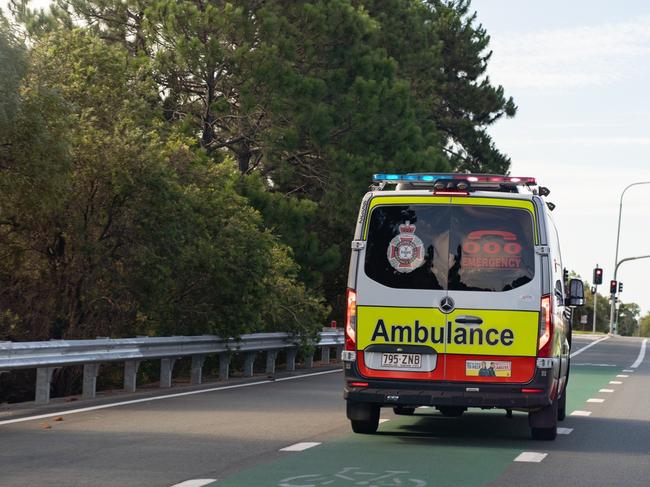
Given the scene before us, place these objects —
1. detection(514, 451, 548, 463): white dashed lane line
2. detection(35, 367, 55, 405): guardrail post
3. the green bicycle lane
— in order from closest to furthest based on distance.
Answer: the green bicycle lane
detection(514, 451, 548, 463): white dashed lane line
detection(35, 367, 55, 405): guardrail post

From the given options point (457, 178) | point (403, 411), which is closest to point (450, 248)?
point (457, 178)

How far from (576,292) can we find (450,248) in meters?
2.90

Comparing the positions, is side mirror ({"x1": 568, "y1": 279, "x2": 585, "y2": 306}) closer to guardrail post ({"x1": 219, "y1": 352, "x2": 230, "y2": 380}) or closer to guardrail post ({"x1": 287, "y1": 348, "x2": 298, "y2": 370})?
guardrail post ({"x1": 219, "y1": 352, "x2": 230, "y2": 380})

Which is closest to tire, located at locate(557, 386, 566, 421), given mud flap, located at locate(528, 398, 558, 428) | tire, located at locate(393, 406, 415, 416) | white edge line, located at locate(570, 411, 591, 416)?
white edge line, located at locate(570, 411, 591, 416)

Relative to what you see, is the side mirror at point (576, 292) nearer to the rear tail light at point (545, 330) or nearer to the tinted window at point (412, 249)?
the rear tail light at point (545, 330)

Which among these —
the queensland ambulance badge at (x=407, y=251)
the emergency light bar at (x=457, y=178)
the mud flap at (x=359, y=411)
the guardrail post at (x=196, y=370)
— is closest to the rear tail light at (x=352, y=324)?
the queensland ambulance badge at (x=407, y=251)

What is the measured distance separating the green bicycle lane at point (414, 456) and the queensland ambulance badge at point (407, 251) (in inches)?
67.1

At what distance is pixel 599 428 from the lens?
16.0 meters

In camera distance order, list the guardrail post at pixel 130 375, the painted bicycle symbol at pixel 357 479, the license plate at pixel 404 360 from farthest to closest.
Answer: the guardrail post at pixel 130 375 < the license plate at pixel 404 360 < the painted bicycle symbol at pixel 357 479

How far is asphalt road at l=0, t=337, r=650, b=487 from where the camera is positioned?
10.8 meters

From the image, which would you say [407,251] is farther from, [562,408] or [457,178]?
[562,408]

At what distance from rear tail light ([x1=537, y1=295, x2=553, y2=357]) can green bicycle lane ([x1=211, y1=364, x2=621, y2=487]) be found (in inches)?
37.1

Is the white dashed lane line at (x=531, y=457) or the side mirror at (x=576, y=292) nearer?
the white dashed lane line at (x=531, y=457)

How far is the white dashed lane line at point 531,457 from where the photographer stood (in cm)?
1234
